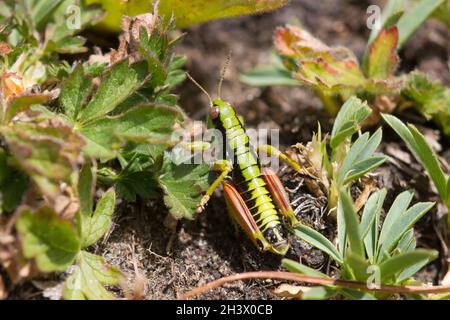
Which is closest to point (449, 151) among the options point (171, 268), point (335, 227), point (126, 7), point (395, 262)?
point (335, 227)

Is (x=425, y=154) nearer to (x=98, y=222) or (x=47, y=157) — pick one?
(x=98, y=222)

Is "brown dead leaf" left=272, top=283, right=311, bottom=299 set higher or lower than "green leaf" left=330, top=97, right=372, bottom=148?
lower

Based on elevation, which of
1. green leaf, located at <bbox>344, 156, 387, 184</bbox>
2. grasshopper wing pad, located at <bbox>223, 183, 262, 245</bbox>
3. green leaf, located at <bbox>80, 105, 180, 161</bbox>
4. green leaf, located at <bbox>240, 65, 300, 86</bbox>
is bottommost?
grasshopper wing pad, located at <bbox>223, 183, 262, 245</bbox>

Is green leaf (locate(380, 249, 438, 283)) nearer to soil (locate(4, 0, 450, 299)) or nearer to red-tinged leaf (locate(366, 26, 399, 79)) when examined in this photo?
soil (locate(4, 0, 450, 299))

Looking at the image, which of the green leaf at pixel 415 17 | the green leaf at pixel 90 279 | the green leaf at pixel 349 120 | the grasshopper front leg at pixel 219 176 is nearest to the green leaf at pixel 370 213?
the green leaf at pixel 349 120

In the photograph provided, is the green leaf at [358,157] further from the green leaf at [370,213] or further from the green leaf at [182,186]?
the green leaf at [182,186]

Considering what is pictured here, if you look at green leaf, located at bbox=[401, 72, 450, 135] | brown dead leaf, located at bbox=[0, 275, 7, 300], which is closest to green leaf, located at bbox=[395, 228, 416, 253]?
green leaf, located at bbox=[401, 72, 450, 135]

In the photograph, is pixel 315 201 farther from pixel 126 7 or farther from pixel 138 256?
pixel 126 7
